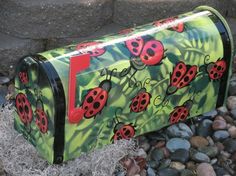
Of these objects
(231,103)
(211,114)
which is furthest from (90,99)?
(231,103)

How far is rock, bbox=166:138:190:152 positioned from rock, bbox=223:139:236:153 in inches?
7.2

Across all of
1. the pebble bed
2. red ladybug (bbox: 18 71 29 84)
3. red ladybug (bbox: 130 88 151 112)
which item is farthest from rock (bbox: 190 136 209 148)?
red ladybug (bbox: 18 71 29 84)

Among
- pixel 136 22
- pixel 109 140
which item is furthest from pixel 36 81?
pixel 136 22

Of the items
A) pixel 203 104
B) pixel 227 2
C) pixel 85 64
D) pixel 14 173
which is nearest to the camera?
pixel 85 64

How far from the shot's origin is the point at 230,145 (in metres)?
2.75

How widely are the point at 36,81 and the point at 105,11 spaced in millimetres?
1065

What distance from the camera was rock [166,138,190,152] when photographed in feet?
8.94

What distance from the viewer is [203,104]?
112 inches

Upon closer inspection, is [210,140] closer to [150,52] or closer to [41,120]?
[150,52]

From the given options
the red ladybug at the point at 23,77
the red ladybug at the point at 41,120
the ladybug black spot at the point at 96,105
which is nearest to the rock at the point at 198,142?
the ladybug black spot at the point at 96,105

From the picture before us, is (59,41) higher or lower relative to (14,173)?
higher

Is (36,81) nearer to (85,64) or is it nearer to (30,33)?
(85,64)

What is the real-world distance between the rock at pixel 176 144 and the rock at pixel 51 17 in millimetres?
919

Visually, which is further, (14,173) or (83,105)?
(14,173)
